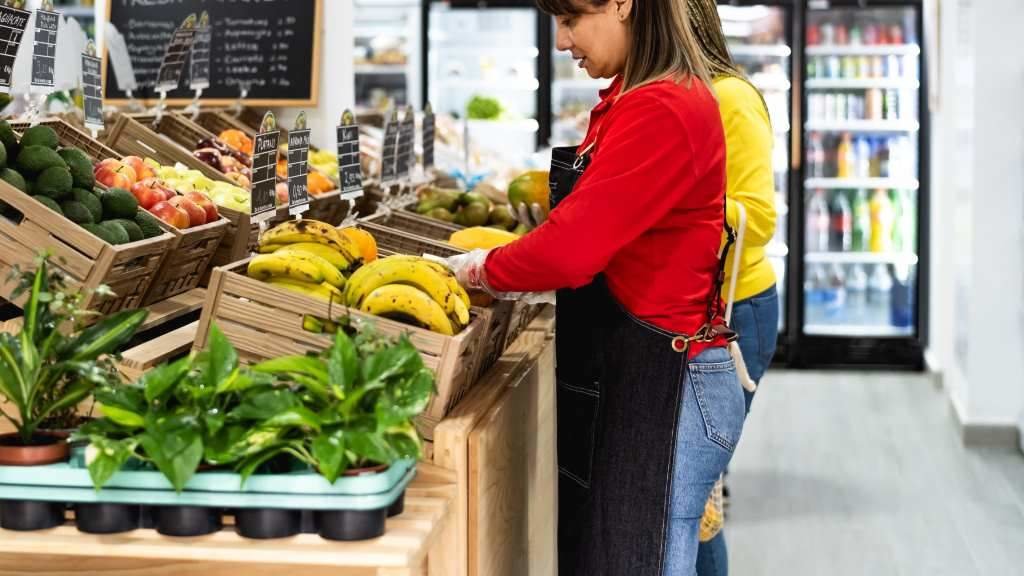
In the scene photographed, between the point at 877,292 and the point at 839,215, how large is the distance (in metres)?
0.56

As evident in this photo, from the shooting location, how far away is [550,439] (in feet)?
10.7

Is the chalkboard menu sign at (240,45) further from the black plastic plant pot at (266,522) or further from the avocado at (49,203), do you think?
the black plastic plant pot at (266,522)

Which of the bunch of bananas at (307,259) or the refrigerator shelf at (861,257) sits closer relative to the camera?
the bunch of bananas at (307,259)

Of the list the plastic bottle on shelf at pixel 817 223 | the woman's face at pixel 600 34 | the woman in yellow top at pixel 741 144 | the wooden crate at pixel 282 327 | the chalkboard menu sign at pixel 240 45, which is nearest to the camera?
the wooden crate at pixel 282 327

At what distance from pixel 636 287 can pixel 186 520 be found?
862 mm

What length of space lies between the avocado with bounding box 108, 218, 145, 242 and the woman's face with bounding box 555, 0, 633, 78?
887 millimetres

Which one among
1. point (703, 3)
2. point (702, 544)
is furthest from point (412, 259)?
point (702, 544)

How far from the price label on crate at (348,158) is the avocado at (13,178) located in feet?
2.68

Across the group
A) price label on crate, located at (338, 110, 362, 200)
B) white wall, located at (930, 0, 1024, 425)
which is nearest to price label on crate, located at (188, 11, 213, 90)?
price label on crate, located at (338, 110, 362, 200)

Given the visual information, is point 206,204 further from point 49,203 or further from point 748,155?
point 748,155

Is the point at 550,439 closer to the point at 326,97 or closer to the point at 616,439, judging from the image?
the point at 616,439

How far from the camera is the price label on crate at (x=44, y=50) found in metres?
2.82

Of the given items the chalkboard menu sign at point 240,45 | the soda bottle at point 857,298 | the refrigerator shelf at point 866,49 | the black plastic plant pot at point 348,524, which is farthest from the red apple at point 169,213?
the soda bottle at point 857,298

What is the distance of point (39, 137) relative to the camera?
8.43 ft
